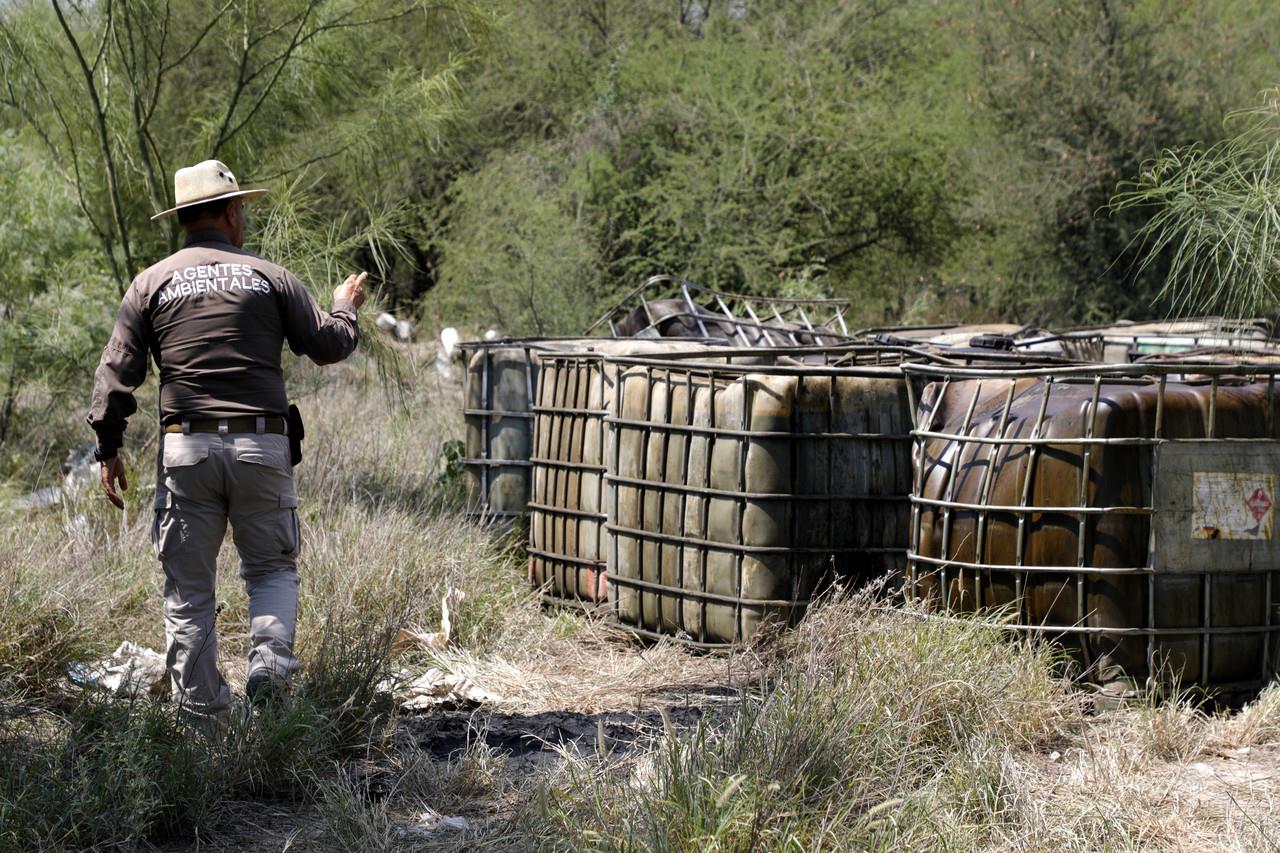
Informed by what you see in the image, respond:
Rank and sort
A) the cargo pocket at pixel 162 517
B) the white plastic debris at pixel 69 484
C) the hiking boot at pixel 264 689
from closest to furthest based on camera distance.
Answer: the hiking boot at pixel 264 689 < the cargo pocket at pixel 162 517 < the white plastic debris at pixel 69 484

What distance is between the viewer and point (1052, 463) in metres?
5.53

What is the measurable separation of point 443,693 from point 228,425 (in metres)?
1.56

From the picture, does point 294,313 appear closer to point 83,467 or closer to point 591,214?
point 83,467

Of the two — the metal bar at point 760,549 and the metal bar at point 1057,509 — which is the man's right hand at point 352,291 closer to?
the metal bar at point 760,549

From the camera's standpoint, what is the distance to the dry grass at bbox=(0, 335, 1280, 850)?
3955 millimetres

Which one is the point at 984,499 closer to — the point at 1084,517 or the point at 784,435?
the point at 1084,517

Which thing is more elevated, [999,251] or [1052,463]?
[999,251]

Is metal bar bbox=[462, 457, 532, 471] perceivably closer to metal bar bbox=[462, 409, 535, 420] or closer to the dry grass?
metal bar bbox=[462, 409, 535, 420]

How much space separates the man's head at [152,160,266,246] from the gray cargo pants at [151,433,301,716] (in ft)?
2.73

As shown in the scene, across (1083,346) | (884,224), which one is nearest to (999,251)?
(884,224)

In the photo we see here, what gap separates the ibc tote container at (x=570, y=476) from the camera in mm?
7609

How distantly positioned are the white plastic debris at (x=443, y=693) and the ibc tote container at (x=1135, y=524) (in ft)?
6.42

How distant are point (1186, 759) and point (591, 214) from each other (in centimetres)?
1476

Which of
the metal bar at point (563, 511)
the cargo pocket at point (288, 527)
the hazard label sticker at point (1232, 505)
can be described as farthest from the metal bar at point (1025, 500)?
the cargo pocket at point (288, 527)
